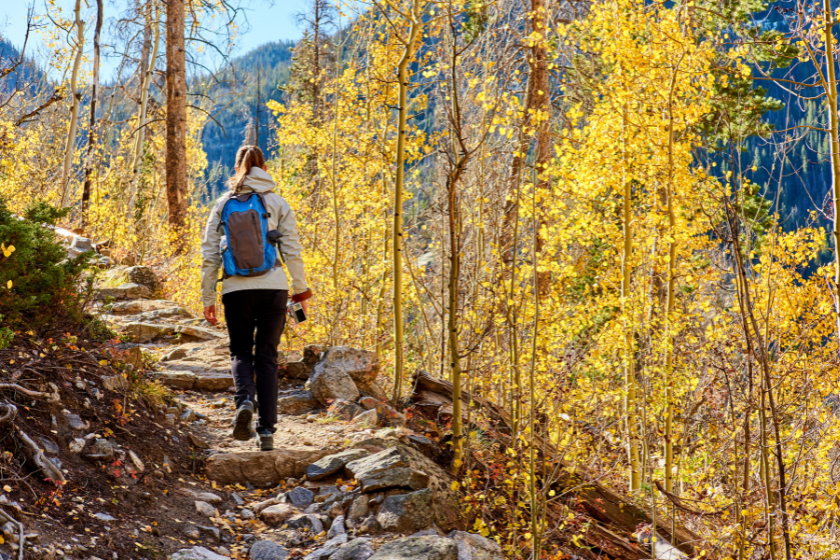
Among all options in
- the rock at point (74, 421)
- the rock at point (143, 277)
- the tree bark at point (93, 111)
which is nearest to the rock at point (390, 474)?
the rock at point (74, 421)

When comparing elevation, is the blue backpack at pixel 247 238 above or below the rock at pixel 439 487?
above

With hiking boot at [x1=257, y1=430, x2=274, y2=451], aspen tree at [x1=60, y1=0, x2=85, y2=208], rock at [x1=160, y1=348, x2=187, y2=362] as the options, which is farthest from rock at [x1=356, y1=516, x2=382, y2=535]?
aspen tree at [x1=60, y1=0, x2=85, y2=208]

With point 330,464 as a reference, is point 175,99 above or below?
above

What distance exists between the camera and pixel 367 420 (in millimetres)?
5027

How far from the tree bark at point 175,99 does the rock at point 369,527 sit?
8.89 meters

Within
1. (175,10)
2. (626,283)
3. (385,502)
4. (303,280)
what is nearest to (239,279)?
(303,280)

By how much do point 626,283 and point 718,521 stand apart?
3974 millimetres

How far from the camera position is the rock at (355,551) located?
3.24m

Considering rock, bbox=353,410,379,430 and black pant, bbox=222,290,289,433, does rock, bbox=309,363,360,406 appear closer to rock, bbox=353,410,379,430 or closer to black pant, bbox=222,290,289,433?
rock, bbox=353,410,379,430

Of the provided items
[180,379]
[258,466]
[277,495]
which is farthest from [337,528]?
[180,379]

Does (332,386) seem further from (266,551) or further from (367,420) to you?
(266,551)

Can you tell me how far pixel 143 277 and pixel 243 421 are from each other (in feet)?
19.9

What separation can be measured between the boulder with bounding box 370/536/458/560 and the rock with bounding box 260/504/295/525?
32.1 inches

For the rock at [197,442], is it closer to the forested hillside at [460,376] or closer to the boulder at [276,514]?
the forested hillside at [460,376]
